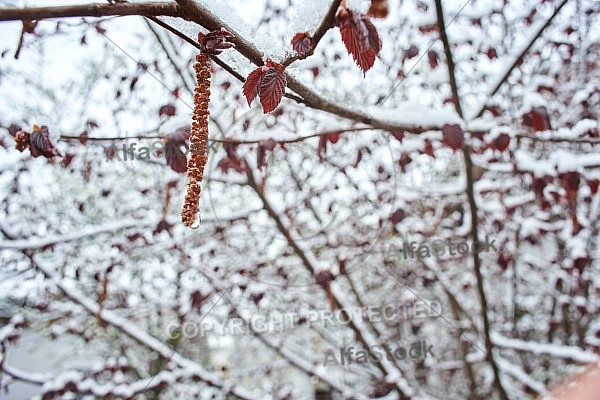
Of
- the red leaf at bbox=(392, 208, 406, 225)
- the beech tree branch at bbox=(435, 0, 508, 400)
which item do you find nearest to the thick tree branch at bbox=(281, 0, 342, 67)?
Result: the beech tree branch at bbox=(435, 0, 508, 400)

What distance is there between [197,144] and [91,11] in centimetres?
22

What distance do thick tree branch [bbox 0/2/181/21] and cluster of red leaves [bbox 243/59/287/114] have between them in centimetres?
14

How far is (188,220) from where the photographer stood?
0.65 meters

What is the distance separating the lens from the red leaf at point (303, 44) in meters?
0.72

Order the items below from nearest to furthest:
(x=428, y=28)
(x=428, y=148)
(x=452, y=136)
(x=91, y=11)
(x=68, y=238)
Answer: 1. (x=91, y=11)
2. (x=452, y=136)
3. (x=428, y=148)
4. (x=428, y=28)
5. (x=68, y=238)

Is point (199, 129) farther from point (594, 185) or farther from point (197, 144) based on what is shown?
point (594, 185)

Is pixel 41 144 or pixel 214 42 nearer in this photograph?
pixel 214 42

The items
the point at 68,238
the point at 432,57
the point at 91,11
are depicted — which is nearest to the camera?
the point at 91,11

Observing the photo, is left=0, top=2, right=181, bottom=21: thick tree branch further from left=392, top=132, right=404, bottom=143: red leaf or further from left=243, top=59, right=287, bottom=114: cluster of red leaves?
left=392, top=132, right=404, bottom=143: red leaf

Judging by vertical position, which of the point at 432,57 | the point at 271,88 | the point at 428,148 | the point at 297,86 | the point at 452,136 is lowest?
the point at 271,88

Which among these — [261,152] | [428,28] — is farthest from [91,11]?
[428,28]

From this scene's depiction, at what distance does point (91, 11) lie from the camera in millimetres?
597

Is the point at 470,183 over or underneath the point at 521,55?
underneath

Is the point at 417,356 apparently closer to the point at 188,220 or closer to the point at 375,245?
the point at 375,245
